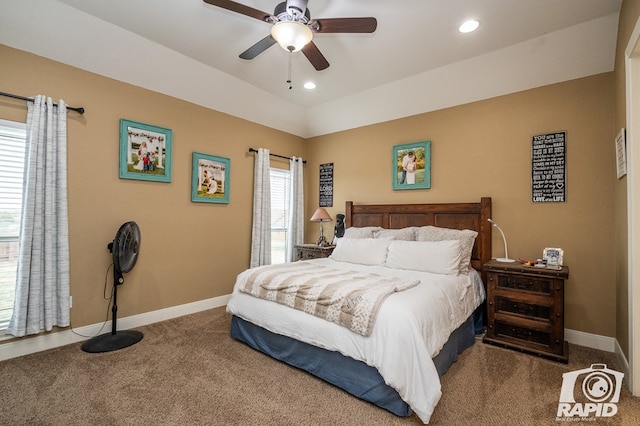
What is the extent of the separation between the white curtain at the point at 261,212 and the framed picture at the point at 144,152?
1.26 meters

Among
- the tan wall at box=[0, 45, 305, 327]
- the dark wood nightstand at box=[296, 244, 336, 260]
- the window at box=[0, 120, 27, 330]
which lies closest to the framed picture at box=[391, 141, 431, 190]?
the dark wood nightstand at box=[296, 244, 336, 260]

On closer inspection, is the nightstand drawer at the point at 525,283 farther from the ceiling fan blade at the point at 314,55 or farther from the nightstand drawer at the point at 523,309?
the ceiling fan blade at the point at 314,55

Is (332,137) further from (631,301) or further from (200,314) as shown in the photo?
(631,301)

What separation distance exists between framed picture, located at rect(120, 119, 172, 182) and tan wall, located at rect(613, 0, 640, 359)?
439 cm

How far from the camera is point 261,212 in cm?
456

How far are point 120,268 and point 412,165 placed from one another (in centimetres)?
368

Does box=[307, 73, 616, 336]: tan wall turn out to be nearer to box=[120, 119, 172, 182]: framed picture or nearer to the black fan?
box=[120, 119, 172, 182]: framed picture

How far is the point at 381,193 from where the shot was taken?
4504 millimetres

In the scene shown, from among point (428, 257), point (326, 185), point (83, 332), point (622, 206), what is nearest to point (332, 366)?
point (428, 257)

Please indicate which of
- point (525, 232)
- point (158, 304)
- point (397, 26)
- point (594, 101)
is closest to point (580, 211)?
point (525, 232)

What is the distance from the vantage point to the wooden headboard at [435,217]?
11.5 feet

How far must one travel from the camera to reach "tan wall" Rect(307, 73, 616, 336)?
9.52ft

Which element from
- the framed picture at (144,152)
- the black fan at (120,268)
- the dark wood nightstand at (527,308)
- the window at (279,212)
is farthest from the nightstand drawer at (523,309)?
the framed picture at (144,152)

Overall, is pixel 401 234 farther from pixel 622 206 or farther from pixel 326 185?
pixel 622 206
